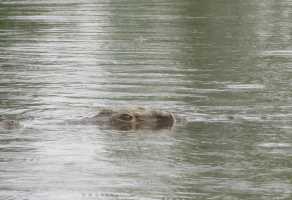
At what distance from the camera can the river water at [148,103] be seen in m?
12.2

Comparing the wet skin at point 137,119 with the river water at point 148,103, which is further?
the wet skin at point 137,119

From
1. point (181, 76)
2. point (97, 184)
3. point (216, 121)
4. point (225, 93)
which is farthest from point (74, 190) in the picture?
point (181, 76)

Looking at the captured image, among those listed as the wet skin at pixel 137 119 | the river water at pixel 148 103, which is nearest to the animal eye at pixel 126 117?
the wet skin at pixel 137 119

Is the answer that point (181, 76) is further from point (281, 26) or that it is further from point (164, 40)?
point (281, 26)

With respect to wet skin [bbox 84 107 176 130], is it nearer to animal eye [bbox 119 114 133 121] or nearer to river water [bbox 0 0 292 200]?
animal eye [bbox 119 114 133 121]

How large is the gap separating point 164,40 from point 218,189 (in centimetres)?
1492

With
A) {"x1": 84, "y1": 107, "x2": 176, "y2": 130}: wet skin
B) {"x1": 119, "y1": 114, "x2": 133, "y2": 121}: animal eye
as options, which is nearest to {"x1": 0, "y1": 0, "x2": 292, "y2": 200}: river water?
{"x1": 84, "y1": 107, "x2": 176, "y2": 130}: wet skin

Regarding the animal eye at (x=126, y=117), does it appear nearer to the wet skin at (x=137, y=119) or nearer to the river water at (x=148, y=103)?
the wet skin at (x=137, y=119)

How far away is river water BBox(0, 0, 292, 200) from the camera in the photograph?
1219cm

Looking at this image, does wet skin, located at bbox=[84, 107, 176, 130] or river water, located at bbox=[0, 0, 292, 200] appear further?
wet skin, located at bbox=[84, 107, 176, 130]

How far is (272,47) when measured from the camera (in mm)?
24844

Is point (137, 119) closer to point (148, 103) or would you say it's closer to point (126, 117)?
point (126, 117)

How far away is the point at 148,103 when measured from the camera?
56.3ft

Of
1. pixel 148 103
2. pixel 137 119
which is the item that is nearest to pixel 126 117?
pixel 137 119
